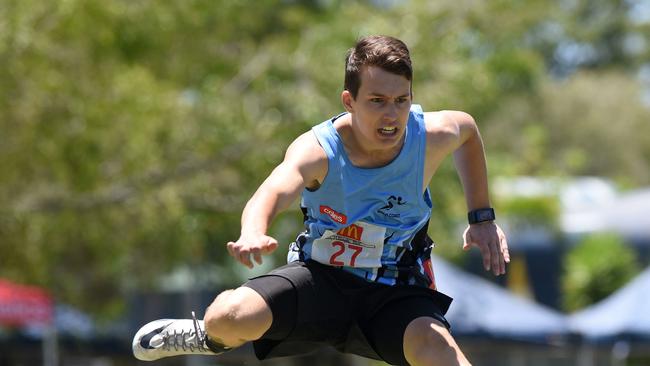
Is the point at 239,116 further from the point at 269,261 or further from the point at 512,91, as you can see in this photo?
the point at 512,91

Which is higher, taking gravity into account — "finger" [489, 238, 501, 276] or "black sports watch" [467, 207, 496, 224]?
"black sports watch" [467, 207, 496, 224]

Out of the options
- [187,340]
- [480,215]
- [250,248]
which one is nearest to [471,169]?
[480,215]

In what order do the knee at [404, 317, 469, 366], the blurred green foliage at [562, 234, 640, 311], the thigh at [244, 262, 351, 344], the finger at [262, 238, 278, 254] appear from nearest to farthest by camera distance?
1. the finger at [262, 238, 278, 254]
2. the knee at [404, 317, 469, 366]
3. the thigh at [244, 262, 351, 344]
4. the blurred green foliage at [562, 234, 640, 311]

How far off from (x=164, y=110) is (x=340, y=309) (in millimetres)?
9661

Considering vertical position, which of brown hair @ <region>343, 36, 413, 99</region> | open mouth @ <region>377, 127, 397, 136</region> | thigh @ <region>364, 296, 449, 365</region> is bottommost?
thigh @ <region>364, 296, 449, 365</region>

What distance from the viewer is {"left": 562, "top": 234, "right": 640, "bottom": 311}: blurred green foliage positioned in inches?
744

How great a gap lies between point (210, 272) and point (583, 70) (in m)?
38.0

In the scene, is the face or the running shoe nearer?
the face

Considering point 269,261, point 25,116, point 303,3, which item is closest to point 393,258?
point 25,116

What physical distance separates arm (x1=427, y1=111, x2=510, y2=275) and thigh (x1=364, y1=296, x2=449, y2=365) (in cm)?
37

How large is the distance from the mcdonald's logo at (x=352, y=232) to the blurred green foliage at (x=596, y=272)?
14.0 metres

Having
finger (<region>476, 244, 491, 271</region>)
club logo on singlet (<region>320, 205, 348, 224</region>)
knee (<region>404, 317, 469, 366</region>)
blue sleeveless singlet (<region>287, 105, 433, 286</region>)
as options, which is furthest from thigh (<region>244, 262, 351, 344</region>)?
finger (<region>476, 244, 491, 271</region>)

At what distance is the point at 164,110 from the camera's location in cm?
1478

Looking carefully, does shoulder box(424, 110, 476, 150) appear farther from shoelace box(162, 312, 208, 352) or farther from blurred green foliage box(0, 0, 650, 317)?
blurred green foliage box(0, 0, 650, 317)
